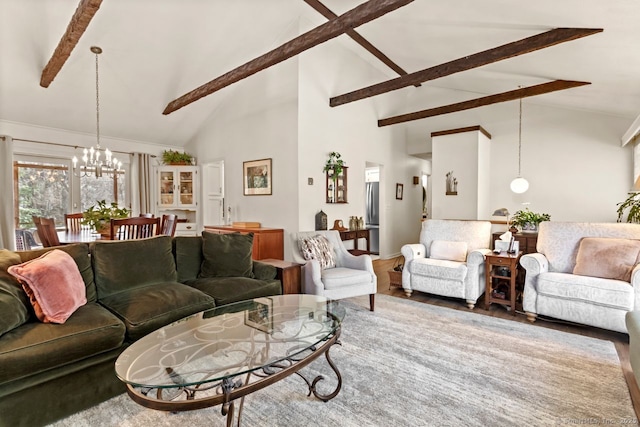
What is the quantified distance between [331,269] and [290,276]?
0.52 m

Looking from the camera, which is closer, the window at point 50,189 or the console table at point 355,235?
the window at point 50,189

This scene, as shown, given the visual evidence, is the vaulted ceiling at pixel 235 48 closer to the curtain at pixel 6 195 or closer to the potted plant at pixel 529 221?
the curtain at pixel 6 195

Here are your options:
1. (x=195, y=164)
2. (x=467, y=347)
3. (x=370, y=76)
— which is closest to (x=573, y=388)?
(x=467, y=347)

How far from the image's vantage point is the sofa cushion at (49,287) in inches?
74.1

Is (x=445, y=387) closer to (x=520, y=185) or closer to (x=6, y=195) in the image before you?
(x=520, y=185)

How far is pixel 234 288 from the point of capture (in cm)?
274

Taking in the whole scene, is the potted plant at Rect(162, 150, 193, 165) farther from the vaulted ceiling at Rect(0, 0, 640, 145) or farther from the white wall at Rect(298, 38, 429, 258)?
the white wall at Rect(298, 38, 429, 258)

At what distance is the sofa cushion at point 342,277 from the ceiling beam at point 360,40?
3023 mm

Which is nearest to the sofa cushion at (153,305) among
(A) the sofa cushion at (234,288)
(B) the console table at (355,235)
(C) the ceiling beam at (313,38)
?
(A) the sofa cushion at (234,288)

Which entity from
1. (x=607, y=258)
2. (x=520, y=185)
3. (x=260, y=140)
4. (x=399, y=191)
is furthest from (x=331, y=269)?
(x=399, y=191)

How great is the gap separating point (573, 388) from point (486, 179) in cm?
498

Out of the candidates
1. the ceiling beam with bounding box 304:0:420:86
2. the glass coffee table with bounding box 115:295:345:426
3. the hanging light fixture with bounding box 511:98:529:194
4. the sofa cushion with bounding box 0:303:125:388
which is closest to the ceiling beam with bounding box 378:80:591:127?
the ceiling beam with bounding box 304:0:420:86

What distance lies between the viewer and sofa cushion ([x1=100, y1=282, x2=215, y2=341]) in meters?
2.06

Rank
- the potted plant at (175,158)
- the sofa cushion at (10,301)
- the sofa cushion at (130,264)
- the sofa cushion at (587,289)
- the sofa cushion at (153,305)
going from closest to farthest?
the sofa cushion at (10,301)
the sofa cushion at (153,305)
the sofa cushion at (130,264)
the sofa cushion at (587,289)
the potted plant at (175,158)
